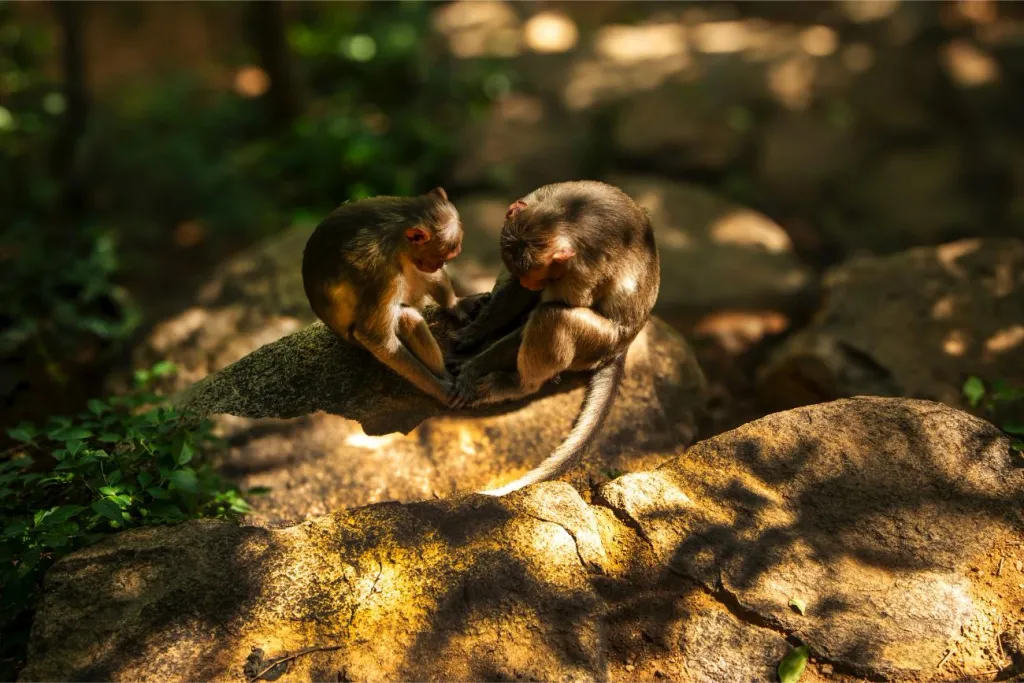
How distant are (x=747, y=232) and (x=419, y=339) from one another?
535 centimetres

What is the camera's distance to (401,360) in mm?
4586

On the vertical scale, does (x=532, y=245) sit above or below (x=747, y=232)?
above

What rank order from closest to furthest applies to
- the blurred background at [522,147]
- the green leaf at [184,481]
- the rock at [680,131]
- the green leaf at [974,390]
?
the green leaf at [184,481]
the green leaf at [974,390]
the blurred background at [522,147]
the rock at [680,131]

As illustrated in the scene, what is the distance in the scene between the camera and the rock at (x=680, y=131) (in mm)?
10227

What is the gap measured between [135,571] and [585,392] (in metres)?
2.62

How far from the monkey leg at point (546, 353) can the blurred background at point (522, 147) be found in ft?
9.92

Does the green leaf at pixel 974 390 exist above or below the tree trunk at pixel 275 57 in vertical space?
below

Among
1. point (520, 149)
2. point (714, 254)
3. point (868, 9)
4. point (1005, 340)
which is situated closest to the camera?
point (1005, 340)

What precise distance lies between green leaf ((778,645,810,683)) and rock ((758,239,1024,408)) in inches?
126

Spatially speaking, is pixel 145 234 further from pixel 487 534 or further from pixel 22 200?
pixel 487 534

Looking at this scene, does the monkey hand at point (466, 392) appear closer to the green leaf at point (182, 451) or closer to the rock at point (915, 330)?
the green leaf at point (182, 451)

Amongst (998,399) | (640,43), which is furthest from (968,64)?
(998,399)

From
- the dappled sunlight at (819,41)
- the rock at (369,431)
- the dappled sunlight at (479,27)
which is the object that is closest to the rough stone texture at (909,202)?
the dappled sunlight at (819,41)

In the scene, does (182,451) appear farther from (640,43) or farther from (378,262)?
(640,43)
